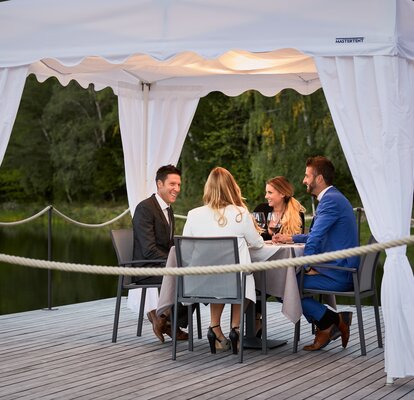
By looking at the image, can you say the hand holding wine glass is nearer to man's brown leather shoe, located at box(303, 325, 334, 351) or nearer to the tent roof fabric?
man's brown leather shoe, located at box(303, 325, 334, 351)

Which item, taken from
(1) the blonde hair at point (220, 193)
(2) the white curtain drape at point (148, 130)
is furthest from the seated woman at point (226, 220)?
(2) the white curtain drape at point (148, 130)

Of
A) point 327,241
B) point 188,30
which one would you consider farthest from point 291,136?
point 188,30

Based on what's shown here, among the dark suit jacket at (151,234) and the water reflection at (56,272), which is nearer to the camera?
the dark suit jacket at (151,234)

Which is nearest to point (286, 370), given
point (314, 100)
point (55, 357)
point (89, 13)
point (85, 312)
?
point (55, 357)

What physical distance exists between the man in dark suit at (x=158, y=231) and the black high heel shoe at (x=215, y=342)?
1.17ft

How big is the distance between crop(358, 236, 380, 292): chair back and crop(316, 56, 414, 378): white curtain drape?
2.49ft

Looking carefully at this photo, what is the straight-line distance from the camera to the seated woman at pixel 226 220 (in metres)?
6.45

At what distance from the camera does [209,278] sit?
21.1 ft

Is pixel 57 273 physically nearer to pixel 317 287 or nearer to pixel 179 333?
pixel 179 333

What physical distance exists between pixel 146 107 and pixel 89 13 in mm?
2327

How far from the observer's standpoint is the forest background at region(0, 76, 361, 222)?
2220cm

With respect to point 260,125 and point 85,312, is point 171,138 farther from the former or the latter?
point 260,125

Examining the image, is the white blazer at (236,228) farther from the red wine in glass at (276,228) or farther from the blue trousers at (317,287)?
the blue trousers at (317,287)

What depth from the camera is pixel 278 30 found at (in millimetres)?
6117
